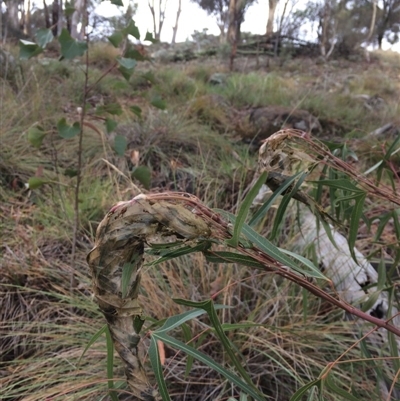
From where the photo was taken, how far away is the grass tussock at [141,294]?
1148 mm

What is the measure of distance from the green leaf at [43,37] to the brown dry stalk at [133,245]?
0.91m

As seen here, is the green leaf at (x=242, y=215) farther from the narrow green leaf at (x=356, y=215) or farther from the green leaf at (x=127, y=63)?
the green leaf at (x=127, y=63)

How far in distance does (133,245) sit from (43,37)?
3.17 ft

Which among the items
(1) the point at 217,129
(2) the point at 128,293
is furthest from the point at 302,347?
(1) the point at 217,129

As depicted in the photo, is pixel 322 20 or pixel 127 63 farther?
pixel 322 20

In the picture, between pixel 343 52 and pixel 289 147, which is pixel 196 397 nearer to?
pixel 289 147

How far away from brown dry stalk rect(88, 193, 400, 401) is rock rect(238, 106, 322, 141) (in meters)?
3.22

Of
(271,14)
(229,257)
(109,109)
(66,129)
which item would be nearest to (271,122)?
(109,109)

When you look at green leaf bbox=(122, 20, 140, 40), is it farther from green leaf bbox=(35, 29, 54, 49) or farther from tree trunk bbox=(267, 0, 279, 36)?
tree trunk bbox=(267, 0, 279, 36)

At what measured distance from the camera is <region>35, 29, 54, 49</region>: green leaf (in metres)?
1.16

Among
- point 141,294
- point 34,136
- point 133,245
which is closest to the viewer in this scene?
point 133,245

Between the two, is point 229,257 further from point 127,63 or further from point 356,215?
point 127,63

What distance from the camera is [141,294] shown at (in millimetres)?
1394

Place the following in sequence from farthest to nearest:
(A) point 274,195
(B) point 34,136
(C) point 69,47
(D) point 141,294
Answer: (D) point 141,294 → (B) point 34,136 → (C) point 69,47 → (A) point 274,195
